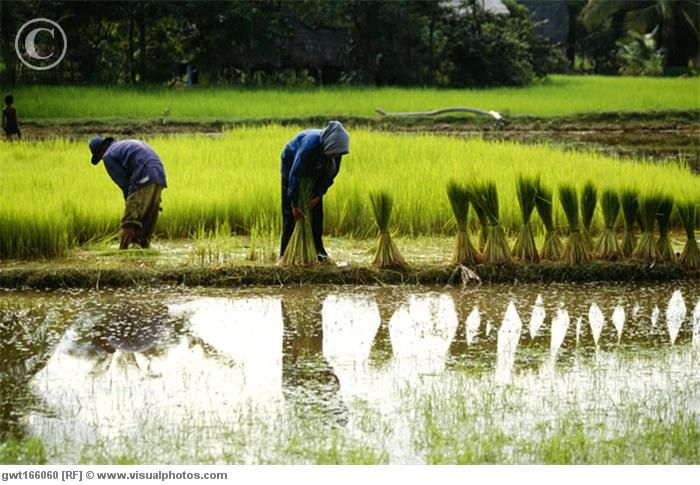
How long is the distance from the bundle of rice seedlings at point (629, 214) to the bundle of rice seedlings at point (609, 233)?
0.04 meters

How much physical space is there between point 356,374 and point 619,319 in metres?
1.55

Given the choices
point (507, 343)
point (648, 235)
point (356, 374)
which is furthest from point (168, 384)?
point (648, 235)

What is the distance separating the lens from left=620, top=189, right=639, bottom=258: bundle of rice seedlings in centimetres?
651

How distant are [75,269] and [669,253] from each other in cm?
315

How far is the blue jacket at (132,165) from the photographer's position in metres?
6.41

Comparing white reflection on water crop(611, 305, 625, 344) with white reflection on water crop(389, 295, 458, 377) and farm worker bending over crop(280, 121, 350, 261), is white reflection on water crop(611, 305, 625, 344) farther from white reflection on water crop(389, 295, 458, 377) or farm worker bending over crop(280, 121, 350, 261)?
farm worker bending over crop(280, 121, 350, 261)

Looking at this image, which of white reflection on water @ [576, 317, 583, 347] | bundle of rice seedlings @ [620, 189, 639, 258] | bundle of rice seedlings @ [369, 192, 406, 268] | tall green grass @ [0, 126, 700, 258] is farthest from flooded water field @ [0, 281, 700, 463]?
tall green grass @ [0, 126, 700, 258]

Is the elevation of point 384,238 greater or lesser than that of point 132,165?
lesser

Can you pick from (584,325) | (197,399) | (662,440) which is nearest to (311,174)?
(584,325)

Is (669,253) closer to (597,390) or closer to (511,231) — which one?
(511,231)

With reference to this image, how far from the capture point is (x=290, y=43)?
17766 mm

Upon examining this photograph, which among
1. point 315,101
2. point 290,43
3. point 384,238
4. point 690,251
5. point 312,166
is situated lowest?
point 690,251

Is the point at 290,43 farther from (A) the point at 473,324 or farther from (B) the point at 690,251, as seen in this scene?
(A) the point at 473,324
